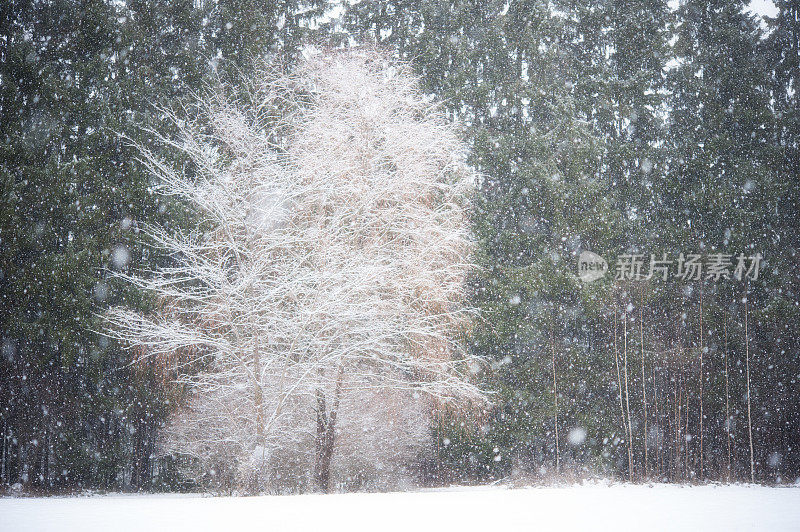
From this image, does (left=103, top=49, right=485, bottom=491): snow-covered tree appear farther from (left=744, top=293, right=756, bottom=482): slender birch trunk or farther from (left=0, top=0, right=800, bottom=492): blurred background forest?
(left=744, top=293, right=756, bottom=482): slender birch trunk

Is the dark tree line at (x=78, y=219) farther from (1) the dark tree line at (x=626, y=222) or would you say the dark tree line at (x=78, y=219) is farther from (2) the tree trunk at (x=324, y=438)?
(1) the dark tree line at (x=626, y=222)

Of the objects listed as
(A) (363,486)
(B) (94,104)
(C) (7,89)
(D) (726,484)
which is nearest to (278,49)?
(B) (94,104)

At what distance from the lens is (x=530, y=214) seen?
633 inches

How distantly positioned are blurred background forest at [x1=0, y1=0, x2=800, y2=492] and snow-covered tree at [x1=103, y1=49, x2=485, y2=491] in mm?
1300

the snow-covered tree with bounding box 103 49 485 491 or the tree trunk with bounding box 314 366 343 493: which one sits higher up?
the snow-covered tree with bounding box 103 49 485 491

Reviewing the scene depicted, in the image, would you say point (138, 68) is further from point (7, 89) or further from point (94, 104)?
point (7, 89)

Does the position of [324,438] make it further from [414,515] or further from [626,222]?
[626,222]

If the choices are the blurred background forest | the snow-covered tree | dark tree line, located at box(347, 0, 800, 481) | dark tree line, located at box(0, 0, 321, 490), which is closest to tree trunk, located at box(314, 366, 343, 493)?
the snow-covered tree

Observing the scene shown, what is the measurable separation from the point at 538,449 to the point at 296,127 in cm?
903

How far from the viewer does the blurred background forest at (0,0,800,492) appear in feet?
41.7

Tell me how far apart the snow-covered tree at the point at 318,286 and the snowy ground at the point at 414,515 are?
6.65 feet

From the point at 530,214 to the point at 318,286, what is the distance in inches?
326

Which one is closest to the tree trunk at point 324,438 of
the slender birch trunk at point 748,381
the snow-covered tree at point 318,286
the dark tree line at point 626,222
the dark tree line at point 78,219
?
the snow-covered tree at point 318,286

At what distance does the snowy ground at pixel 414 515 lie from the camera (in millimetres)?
5453
